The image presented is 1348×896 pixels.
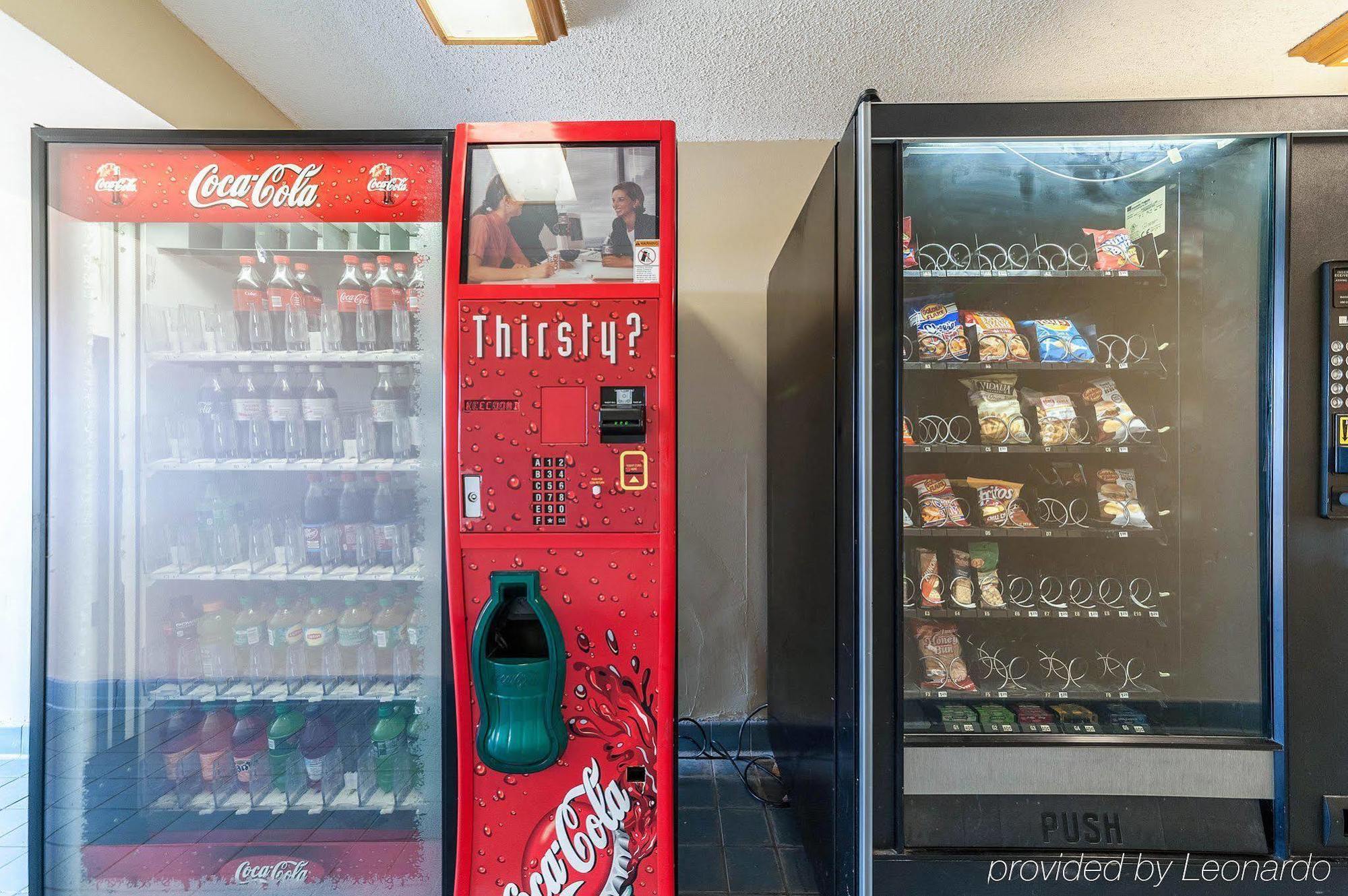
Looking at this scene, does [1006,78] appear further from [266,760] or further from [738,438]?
[266,760]

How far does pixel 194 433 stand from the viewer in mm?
1731

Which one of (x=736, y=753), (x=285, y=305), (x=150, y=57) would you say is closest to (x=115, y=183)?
(x=285, y=305)

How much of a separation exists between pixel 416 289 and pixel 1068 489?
2.00 metres

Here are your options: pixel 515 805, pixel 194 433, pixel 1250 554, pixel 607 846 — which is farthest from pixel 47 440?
pixel 1250 554

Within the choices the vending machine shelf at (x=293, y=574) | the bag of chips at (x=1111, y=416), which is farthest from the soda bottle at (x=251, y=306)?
the bag of chips at (x=1111, y=416)

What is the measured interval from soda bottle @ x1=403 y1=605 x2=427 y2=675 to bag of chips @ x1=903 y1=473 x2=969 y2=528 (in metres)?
1.44

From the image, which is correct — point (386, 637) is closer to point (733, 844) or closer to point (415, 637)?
point (415, 637)

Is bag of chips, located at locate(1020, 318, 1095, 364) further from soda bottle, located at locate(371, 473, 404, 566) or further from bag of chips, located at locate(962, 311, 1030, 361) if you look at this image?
soda bottle, located at locate(371, 473, 404, 566)

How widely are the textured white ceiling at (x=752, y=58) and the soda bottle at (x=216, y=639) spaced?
1.71m

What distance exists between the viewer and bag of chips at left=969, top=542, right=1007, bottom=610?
164cm

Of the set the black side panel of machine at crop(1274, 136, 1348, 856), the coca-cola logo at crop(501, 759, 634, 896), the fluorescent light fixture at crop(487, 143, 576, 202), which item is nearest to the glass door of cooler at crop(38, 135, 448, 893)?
the fluorescent light fixture at crop(487, 143, 576, 202)

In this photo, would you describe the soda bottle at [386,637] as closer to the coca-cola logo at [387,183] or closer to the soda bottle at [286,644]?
the soda bottle at [286,644]

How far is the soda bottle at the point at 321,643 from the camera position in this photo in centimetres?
173

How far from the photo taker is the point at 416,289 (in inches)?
65.4
